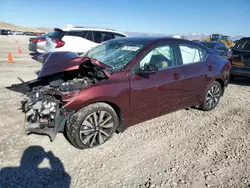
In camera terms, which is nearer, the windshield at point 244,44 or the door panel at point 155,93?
the door panel at point 155,93

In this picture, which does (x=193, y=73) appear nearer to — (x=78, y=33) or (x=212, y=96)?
(x=212, y=96)

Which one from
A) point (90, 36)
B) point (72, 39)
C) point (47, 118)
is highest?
point (90, 36)

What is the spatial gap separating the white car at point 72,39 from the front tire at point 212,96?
546cm

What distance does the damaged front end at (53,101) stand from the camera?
9.58ft

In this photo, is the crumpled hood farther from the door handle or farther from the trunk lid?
the trunk lid

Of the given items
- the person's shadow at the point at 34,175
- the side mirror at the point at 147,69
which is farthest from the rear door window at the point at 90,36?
the person's shadow at the point at 34,175

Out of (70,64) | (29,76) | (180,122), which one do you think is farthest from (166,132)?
(29,76)

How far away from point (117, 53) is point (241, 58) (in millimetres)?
5504

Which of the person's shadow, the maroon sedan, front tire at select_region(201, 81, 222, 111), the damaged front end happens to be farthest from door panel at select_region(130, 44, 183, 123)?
the person's shadow

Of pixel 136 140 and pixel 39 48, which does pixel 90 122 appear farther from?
pixel 39 48

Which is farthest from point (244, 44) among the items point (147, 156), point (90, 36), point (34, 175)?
point (34, 175)

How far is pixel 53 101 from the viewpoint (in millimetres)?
3035

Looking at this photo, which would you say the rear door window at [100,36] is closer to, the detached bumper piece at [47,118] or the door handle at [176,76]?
the door handle at [176,76]

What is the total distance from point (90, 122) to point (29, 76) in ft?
17.8
